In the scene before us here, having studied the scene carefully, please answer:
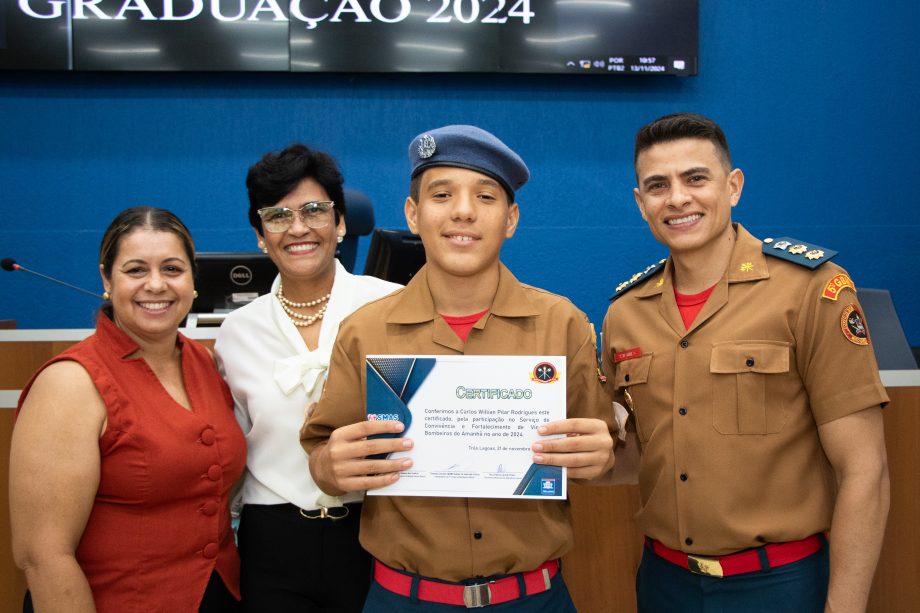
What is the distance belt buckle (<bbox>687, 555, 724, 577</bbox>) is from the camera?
1474 millimetres

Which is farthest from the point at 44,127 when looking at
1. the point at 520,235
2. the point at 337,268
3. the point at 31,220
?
the point at 337,268

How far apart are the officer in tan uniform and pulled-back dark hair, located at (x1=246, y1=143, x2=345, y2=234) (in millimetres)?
763

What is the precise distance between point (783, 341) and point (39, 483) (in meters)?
1.44

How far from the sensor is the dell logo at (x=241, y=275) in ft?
10.6

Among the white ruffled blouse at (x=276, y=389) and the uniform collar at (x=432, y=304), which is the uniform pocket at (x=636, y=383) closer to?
the uniform collar at (x=432, y=304)

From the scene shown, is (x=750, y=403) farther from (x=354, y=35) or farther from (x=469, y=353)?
(x=354, y=35)

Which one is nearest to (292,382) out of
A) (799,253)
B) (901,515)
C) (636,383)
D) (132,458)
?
(132,458)

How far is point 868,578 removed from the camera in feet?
4.60

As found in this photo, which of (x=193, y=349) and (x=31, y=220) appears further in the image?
(x=31, y=220)

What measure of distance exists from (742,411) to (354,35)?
4059mm

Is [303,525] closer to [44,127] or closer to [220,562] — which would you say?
[220,562]

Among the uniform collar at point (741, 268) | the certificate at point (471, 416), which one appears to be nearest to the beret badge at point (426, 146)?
the certificate at point (471, 416)

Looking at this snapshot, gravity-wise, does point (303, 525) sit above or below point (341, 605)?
above

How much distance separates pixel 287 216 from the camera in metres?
1.84
